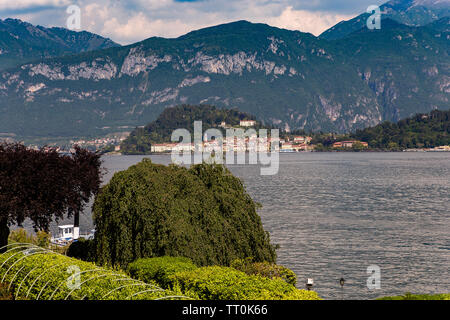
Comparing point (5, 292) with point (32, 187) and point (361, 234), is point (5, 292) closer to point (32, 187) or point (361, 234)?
point (32, 187)

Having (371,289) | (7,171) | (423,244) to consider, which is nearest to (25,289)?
(7,171)

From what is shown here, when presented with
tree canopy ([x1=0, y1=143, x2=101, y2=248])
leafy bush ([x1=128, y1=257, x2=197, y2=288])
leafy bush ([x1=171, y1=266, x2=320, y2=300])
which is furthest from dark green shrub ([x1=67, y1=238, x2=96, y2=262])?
leafy bush ([x1=171, y1=266, x2=320, y2=300])

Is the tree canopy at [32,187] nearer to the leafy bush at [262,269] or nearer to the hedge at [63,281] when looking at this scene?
the hedge at [63,281]

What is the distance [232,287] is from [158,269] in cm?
576

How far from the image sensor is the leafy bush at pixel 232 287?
1526cm

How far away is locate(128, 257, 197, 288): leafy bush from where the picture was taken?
20.9 m

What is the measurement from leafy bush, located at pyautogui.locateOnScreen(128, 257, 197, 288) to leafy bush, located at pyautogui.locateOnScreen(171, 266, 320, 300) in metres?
1.51

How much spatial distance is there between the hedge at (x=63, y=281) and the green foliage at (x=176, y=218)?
6.32 meters

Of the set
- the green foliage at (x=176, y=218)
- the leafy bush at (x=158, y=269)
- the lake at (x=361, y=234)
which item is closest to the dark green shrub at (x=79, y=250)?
the green foliage at (x=176, y=218)

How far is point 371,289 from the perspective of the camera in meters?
41.8

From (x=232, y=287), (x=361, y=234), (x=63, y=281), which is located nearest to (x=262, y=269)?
(x=232, y=287)
